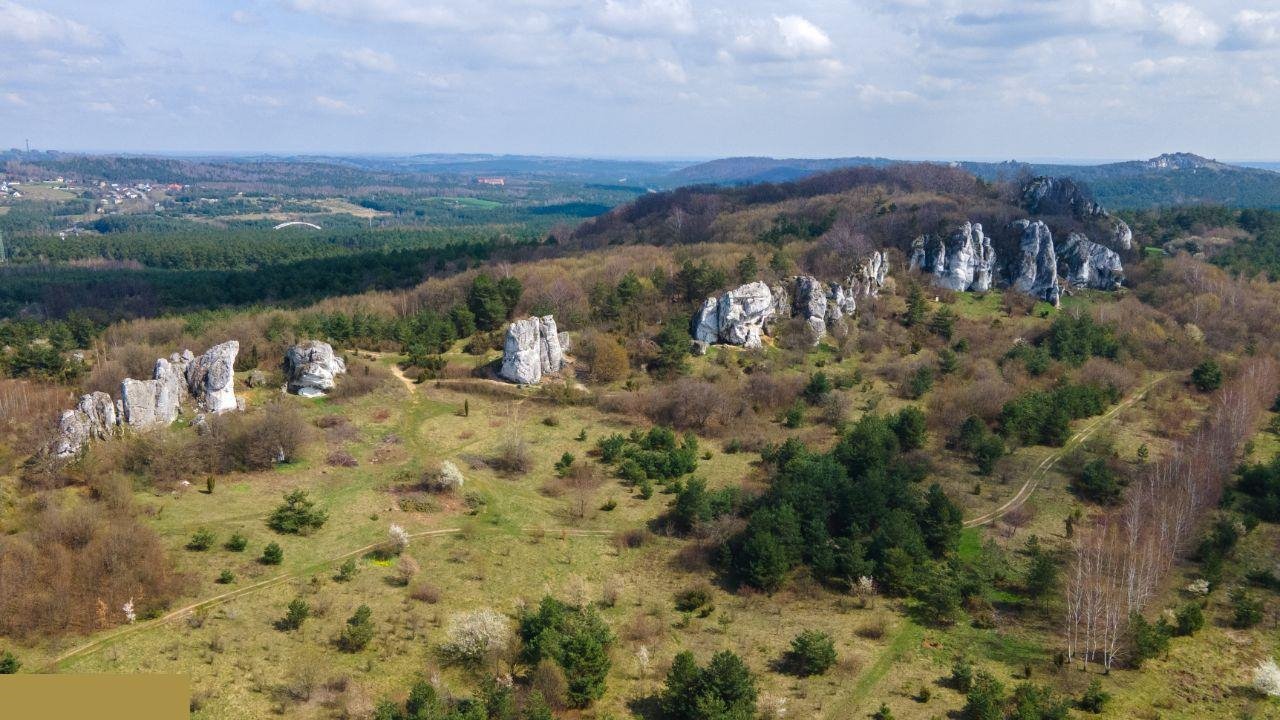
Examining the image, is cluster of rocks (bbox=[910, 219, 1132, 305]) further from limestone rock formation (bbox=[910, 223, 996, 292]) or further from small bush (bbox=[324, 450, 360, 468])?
small bush (bbox=[324, 450, 360, 468])

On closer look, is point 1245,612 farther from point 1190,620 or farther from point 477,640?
point 477,640

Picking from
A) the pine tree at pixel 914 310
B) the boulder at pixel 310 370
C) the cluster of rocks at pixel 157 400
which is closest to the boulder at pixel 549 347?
the boulder at pixel 310 370

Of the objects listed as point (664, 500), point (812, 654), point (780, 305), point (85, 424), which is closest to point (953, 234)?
point (780, 305)

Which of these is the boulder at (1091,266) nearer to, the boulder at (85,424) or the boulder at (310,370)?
the boulder at (310,370)

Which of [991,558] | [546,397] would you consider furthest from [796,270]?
[991,558]

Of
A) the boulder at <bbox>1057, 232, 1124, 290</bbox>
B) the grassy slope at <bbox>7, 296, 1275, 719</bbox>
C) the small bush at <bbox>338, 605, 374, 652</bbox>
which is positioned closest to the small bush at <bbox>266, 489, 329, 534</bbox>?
the grassy slope at <bbox>7, 296, 1275, 719</bbox>

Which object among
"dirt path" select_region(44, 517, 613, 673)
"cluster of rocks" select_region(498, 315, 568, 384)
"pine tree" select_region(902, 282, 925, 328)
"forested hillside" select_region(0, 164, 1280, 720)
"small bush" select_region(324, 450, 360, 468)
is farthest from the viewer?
"pine tree" select_region(902, 282, 925, 328)
